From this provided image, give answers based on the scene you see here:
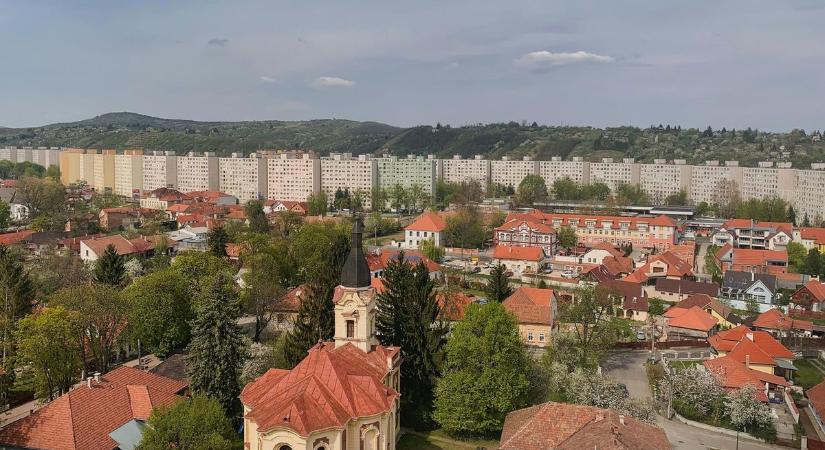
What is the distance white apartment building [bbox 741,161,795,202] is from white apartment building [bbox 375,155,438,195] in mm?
56664

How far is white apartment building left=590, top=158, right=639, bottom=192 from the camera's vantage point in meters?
140

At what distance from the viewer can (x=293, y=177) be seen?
134 m

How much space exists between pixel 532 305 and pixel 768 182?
88.7 meters

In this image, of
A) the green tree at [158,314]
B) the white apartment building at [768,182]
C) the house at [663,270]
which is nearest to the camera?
the green tree at [158,314]

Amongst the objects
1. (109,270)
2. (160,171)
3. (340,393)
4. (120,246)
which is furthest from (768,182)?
(160,171)

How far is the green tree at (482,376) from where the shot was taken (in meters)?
28.9

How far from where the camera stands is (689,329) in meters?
48.8

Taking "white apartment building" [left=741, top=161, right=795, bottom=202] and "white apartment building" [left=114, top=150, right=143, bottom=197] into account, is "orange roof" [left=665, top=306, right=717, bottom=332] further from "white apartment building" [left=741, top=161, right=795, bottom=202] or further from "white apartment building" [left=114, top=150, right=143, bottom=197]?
"white apartment building" [left=114, top=150, right=143, bottom=197]

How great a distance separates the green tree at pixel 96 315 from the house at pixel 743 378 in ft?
101

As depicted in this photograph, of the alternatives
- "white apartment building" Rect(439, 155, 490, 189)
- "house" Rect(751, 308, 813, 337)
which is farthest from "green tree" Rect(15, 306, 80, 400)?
"white apartment building" Rect(439, 155, 490, 189)

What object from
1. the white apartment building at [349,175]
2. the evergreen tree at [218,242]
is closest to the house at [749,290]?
the evergreen tree at [218,242]

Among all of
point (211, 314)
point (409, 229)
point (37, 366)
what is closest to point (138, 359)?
point (37, 366)

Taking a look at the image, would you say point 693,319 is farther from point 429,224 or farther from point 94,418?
point 429,224

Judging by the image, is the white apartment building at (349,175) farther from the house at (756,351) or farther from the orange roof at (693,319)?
the house at (756,351)
